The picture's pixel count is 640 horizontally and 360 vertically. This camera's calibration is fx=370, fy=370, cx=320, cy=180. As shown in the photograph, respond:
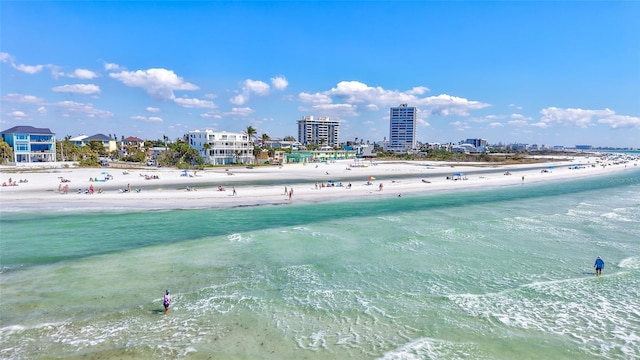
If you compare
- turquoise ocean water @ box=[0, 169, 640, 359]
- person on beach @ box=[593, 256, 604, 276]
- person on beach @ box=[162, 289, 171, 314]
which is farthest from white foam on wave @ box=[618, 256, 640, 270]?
person on beach @ box=[162, 289, 171, 314]

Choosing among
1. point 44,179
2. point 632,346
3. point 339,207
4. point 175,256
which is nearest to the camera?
point 632,346

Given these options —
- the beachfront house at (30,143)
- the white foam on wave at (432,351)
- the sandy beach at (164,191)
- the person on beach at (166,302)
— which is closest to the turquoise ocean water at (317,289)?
the white foam on wave at (432,351)

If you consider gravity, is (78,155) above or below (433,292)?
above

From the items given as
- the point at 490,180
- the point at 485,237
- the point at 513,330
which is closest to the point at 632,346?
the point at 513,330

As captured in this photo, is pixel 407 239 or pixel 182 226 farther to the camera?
pixel 182 226

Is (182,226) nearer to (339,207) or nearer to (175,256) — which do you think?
(175,256)

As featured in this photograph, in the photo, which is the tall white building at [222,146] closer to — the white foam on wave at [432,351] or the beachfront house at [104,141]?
the beachfront house at [104,141]

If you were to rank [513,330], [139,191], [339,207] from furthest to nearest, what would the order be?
1. [139,191]
2. [339,207]
3. [513,330]
